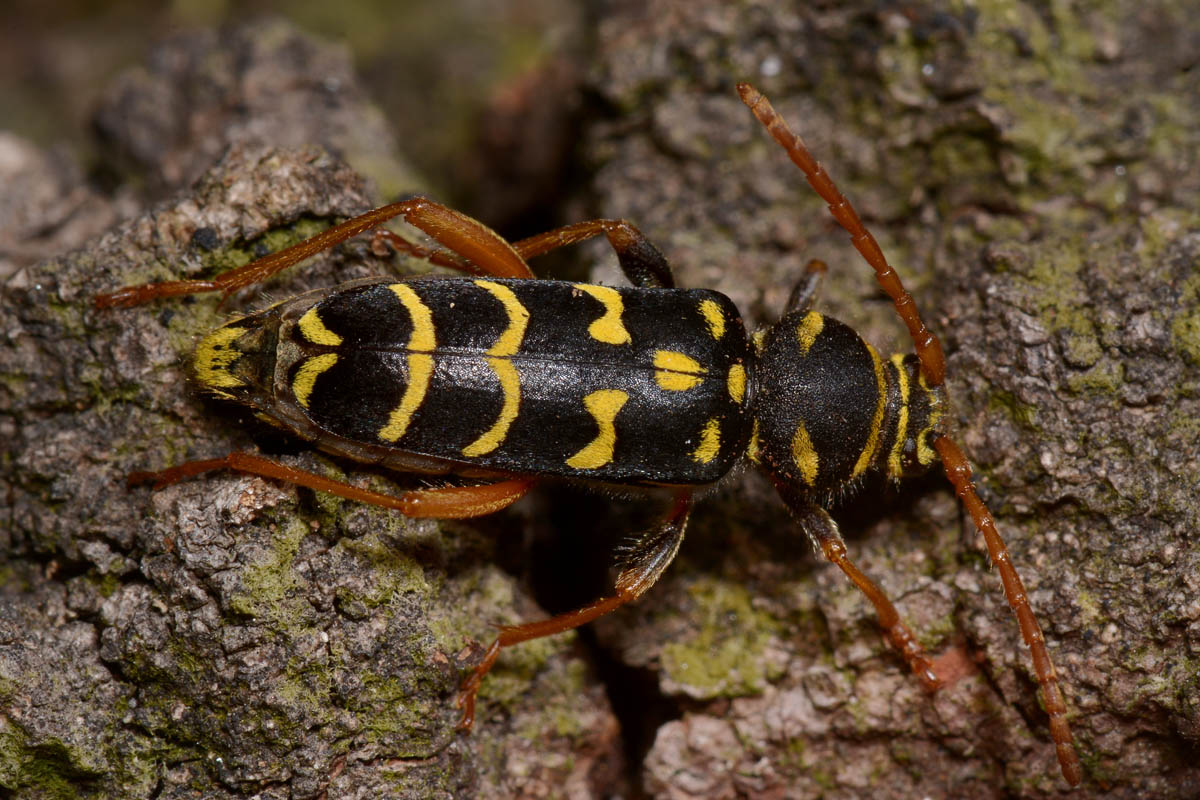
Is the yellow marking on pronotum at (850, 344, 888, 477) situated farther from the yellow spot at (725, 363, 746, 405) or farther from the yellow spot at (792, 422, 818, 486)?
the yellow spot at (725, 363, 746, 405)

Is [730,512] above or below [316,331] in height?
below

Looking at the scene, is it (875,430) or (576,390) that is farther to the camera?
(875,430)

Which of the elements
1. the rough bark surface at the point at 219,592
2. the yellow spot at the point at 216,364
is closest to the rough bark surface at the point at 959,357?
the rough bark surface at the point at 219,592

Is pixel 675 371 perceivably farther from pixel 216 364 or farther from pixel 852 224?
pixel 216 364

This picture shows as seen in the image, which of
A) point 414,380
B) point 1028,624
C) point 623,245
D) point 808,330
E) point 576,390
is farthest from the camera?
point 623,245

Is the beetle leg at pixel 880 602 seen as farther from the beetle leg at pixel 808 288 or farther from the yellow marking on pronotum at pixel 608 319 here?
the yellow marking on pronotum at pixel 608 319

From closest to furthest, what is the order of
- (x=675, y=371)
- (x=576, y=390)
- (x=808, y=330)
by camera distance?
(x=576, y=390) < (x=675, y=371) < (x=808, y=330)

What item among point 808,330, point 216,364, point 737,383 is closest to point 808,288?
point 808,330
